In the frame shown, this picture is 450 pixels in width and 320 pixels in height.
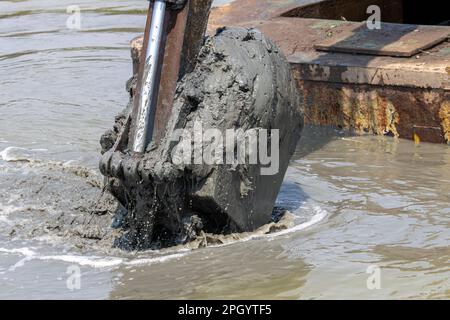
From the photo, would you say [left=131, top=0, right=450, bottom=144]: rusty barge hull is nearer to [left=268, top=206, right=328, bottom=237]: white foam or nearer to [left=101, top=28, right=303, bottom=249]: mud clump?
[left=268, top=206, right=328, bottom=237]: white foam

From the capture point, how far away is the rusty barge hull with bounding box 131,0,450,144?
636 cm

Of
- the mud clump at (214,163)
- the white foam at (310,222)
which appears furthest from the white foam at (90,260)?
the white foam at (310,222)

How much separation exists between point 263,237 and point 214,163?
58 cm

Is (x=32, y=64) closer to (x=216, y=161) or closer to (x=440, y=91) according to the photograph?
(x=440, y=91)

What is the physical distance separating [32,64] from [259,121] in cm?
517

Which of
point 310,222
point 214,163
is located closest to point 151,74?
point 214,163

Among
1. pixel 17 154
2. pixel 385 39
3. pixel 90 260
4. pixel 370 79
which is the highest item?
pixel 385 39

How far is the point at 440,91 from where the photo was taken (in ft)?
20.6

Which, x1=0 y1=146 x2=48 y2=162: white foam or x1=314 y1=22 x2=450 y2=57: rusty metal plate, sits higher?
x1=314 y1=22 x2=450 y2=57: rusty metal plate

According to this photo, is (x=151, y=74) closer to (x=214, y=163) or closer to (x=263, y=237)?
(x=214, y=163)

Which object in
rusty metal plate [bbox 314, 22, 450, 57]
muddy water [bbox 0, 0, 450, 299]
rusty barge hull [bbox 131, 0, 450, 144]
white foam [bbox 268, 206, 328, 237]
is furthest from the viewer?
rusty metal plate [bbox 314, 22, 450, 57]

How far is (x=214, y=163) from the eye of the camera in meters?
4.47

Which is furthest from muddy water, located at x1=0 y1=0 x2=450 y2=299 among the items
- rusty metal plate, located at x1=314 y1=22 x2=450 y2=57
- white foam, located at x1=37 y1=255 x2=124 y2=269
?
rusty metal plate, located at x1=314 y1=22 x2=450 y2=57

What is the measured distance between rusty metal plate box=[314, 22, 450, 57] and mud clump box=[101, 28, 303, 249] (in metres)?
2.00
